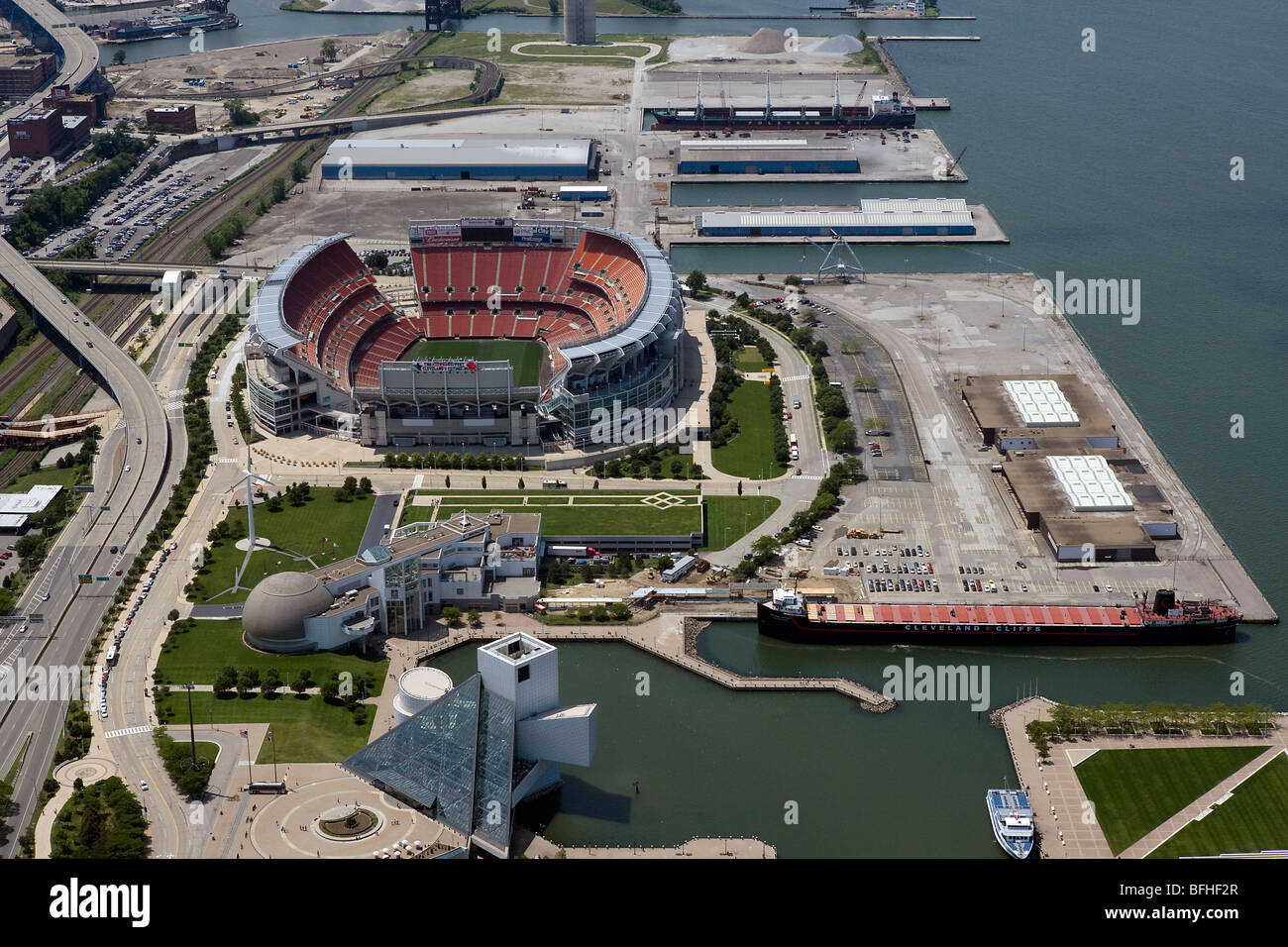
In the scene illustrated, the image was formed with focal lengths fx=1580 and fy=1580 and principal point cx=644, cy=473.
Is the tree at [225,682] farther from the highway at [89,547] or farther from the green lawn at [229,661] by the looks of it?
the highway at [89,547]

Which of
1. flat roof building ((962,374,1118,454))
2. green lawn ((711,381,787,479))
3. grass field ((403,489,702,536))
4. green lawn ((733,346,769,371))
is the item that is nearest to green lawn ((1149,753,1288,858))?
grass field ((403,489,702,536))

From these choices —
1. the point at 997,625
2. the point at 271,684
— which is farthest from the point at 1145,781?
the point at 271,684

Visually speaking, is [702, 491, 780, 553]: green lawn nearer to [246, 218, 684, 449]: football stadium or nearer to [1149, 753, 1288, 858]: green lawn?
[246, 218, 684, 449]: football stadium

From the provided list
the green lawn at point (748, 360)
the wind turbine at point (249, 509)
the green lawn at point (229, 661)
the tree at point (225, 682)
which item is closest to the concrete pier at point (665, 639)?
the green lawn at point (229, 661)

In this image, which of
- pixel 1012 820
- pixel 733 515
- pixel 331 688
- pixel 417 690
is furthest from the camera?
pixel 733 515

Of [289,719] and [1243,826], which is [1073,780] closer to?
[1243,826]

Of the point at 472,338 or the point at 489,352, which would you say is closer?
the point at 489,352

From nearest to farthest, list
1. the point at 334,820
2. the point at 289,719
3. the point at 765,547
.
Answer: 1. the point at 334,820
2. the point at 289,719
3. the point at 765,547
